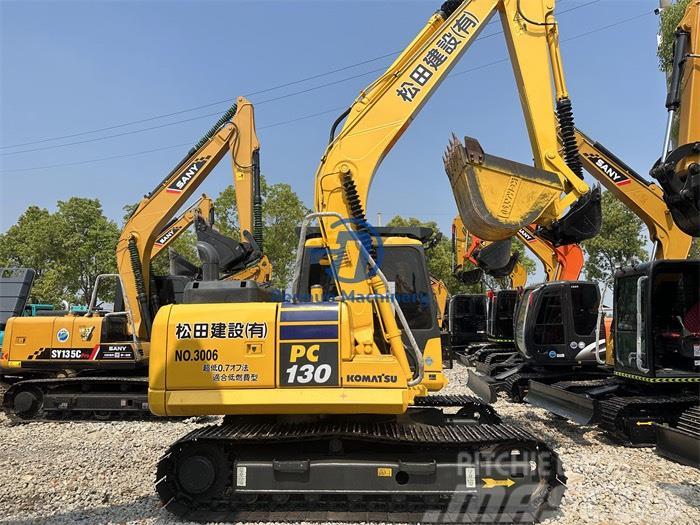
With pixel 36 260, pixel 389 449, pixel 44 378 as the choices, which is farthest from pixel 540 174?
pixel 36 260

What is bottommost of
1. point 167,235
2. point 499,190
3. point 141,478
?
point 141,478

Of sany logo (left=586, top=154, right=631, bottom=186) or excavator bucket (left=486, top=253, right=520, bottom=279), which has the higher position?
sany logo (left=586, top=154, right=631, bottom=186)

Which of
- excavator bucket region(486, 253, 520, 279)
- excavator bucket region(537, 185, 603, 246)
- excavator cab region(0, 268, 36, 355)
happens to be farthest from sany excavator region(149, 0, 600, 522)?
excavator bucket region(486, 253, 520, 279)

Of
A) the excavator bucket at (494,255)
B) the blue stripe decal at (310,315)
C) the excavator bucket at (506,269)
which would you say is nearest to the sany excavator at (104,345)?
the blue stripe decal at (310,315)

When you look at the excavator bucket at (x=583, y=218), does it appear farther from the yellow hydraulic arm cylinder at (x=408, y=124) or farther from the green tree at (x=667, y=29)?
the green tree at (x=667, y=29)

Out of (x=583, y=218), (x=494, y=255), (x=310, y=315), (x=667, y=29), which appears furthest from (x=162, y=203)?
(x=667, y=29)

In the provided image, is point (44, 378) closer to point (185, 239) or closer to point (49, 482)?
point (49, 482)

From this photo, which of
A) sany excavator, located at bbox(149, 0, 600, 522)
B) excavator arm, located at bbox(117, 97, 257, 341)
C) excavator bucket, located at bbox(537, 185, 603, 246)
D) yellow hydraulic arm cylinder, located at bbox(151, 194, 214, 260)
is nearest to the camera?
sany excavator, located at bbox(149, 0, 600, 522)

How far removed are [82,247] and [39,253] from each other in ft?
7.43

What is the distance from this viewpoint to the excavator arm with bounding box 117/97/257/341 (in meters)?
9.84

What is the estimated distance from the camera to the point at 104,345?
30.3ft

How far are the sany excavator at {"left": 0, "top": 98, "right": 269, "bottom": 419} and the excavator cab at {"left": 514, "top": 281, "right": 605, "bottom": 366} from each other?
5.26 meters

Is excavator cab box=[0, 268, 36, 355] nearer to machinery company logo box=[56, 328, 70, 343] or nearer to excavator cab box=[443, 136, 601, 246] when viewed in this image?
machinery company logo box=[56, 328, 70, 343]

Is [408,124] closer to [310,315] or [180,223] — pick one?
[310,315]
